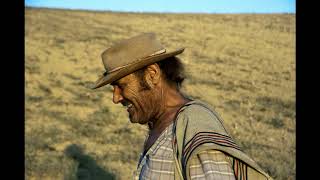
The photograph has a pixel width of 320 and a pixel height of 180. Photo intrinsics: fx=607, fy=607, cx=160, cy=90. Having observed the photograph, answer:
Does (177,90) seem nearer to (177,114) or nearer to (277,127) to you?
(177,114)

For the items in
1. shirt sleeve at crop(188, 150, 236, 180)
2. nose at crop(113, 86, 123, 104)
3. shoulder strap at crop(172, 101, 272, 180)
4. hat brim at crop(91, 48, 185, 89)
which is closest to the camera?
shirt sleeve at crop(188, 150, 236, 180)

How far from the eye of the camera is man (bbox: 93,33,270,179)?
2498mm

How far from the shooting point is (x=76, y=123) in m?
14.9

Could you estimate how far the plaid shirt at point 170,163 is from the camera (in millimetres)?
2463

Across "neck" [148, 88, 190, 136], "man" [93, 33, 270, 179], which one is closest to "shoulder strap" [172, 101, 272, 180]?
"man" [93, 33, 270, 179]

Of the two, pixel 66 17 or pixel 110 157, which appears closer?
pixel 110 157

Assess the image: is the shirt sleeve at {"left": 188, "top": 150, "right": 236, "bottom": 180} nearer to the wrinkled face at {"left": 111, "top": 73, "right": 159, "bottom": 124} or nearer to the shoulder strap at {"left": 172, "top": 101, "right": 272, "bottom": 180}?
the shoulder strap at {"left": 172, "top": 101, "right": 272, "bottom": 180}

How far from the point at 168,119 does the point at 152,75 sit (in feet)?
0.74

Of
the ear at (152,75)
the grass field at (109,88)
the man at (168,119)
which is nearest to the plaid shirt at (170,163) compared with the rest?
the man at (168,119)

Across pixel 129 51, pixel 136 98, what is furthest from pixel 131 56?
pixel 136 98

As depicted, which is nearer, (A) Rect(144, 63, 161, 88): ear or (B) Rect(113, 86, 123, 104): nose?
(A) Rect(144, 63, 161, 88): ear

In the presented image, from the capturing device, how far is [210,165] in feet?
8.09

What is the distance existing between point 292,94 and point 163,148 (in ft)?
57.1
